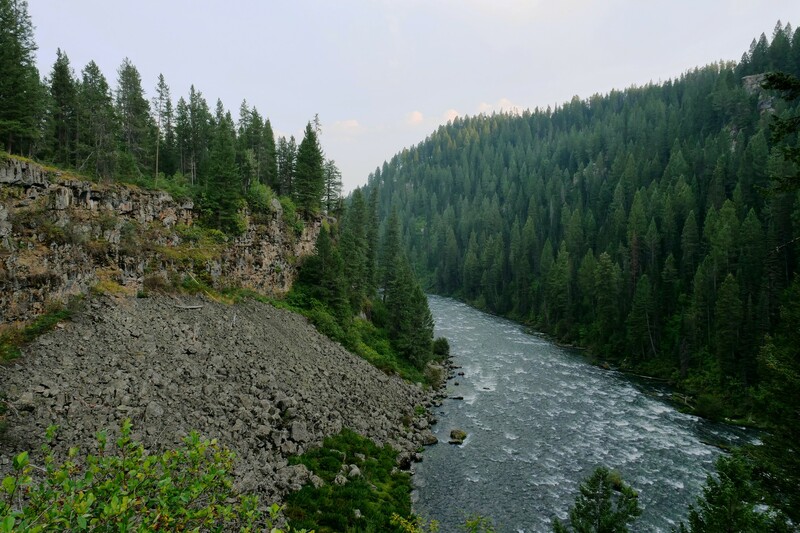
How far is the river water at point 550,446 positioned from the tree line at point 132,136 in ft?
111

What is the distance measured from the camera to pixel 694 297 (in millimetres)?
62281

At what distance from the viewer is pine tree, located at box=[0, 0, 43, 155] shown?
1342 inches

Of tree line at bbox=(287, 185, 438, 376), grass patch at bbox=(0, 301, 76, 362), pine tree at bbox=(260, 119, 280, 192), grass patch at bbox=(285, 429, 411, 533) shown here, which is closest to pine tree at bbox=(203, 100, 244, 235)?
tree line at bbox=(287, 185, 438, 376)

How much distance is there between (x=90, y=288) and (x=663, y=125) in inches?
6091

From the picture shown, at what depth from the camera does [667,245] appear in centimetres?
8150

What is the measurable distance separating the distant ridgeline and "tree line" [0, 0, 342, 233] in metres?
46.3

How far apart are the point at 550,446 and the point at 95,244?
133ft

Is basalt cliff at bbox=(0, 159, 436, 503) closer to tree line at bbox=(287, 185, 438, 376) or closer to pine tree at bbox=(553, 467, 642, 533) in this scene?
tree line at bbox=(287, 185, 438, 376)

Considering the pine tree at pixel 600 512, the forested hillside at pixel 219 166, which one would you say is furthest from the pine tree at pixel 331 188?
the pine tree at pixel 600 512

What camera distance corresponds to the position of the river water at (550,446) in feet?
92.0

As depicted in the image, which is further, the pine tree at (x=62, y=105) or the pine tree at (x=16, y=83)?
the pine tree at (x=62, y=105)

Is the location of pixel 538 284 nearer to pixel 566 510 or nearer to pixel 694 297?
pixel 694 297

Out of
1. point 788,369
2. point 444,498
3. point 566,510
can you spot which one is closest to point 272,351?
point 444,498

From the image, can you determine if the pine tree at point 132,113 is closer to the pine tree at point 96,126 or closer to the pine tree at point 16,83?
the pine tree at point 96,126
